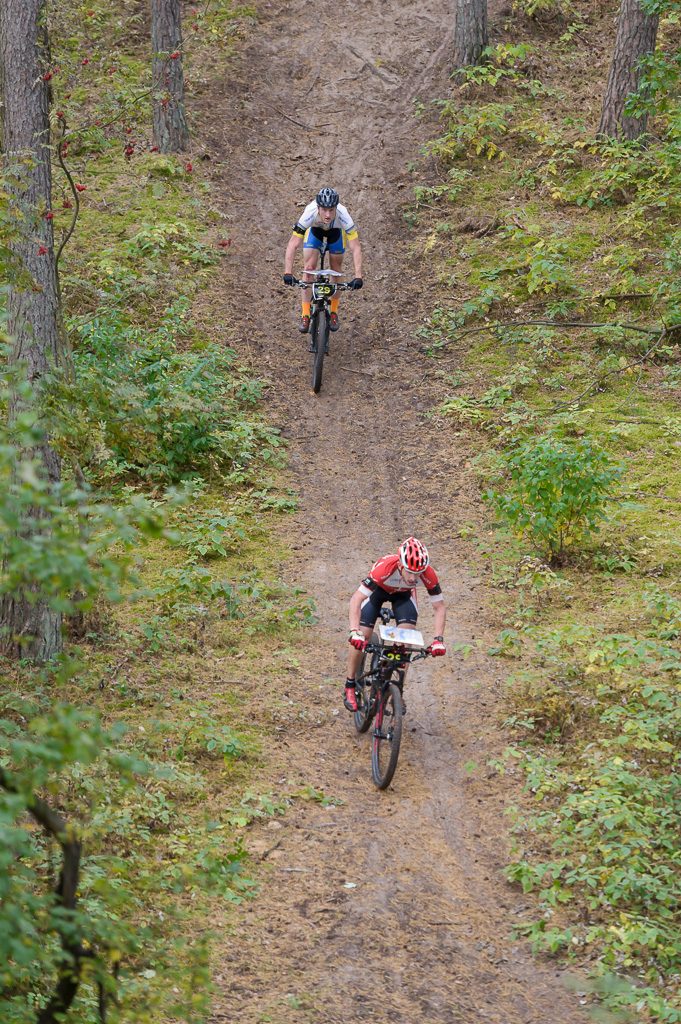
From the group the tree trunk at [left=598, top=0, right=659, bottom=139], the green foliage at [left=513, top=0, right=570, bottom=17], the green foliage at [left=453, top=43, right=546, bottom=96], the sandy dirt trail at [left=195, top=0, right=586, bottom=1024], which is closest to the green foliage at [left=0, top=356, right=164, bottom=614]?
the sandy dirt trail at [left=195, top=0, right=586, bottom=1024]

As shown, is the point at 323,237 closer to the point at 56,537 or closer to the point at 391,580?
the point at 391,580

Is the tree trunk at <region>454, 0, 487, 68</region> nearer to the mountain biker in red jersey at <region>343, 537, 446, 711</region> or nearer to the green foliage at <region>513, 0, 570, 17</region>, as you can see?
the green foliage at <region>513, 0, 570, 17</region>

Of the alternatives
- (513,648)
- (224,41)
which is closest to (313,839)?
(513,648)

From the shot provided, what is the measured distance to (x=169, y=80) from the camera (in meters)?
17.5

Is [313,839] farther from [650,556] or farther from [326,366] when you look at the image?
→ [326,366]

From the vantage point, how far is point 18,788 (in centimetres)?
350

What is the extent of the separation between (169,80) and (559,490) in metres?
11.2

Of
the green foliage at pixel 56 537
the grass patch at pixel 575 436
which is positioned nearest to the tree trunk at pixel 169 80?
the grass patch at pixel 575 436

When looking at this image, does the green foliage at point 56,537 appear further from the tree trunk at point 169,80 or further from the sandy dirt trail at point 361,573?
the tree trunk at point 169,80

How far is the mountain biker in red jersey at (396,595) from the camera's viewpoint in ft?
27.4

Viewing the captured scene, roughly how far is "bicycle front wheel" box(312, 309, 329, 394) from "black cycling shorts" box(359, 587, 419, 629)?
19.8 feet

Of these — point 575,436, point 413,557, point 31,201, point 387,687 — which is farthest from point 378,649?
point 575,436

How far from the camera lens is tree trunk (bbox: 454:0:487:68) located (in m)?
19.2

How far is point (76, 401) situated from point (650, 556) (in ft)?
20.4
